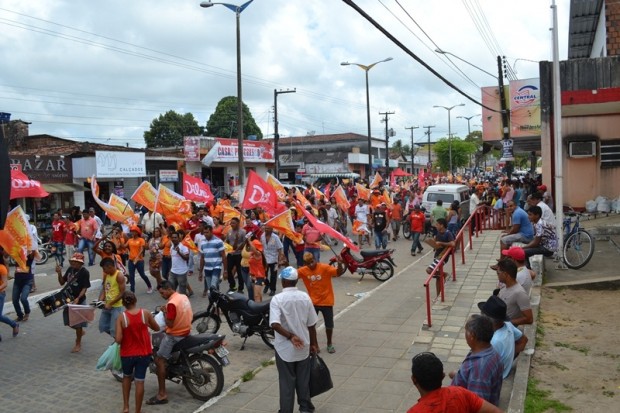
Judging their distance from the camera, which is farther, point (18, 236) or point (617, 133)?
point (617, 133)

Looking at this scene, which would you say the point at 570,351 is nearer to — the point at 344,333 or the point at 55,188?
the point at 344,333

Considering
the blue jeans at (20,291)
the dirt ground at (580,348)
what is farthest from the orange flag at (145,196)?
the dirt ground at (580,348)

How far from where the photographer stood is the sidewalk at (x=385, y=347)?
635 centimetres

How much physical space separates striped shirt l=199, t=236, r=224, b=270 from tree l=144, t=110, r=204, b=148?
182 ft

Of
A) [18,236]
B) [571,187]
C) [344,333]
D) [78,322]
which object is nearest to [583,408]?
[344,333]

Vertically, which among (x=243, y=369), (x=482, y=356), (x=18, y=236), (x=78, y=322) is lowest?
(x=243, y=369)

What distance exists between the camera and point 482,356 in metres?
4.23

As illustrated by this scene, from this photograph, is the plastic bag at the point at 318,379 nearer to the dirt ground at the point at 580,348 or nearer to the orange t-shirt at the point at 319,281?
the orange t-shirt at the point at 319,281

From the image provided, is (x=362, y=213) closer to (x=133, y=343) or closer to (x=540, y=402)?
(x=133, y=343)

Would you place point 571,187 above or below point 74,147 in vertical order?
below

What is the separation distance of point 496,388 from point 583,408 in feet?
5.62

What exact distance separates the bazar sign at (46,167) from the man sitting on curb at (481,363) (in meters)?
22.6

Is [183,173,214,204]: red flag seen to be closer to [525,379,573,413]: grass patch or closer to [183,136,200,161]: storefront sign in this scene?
[525,379,573,413]: grass patch

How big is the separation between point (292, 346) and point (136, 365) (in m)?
1.79
